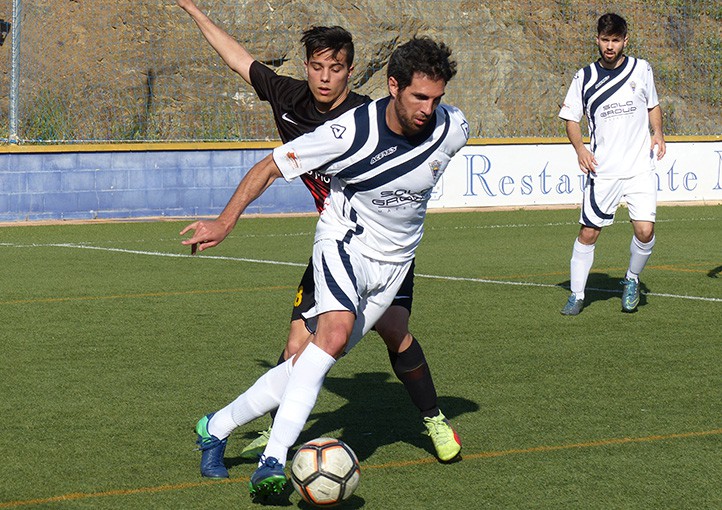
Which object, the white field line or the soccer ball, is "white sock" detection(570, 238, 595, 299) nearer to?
the white field line

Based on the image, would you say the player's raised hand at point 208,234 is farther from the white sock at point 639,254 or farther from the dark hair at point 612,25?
the white sock at point 639,254

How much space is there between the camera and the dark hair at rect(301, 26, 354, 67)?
18.6 ft

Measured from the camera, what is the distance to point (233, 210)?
475cm

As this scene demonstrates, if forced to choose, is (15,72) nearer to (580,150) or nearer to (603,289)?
(603,289)

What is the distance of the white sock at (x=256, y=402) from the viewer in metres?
5.04

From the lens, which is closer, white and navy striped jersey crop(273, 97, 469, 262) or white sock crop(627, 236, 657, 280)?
white and navy striped jersey crop(273, 97, 469, 262)

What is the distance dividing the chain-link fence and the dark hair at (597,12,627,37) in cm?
1152

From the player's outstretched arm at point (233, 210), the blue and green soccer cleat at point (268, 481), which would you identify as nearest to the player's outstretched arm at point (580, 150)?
the player's outstretched arm at point (233, 210)

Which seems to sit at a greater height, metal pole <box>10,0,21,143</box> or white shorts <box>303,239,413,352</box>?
metal pole <box>10,0,21,143</box>

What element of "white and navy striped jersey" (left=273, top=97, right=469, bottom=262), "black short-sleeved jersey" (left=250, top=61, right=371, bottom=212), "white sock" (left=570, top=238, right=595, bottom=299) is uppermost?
"black short-sleeved jersey" (left=250, top=61, right=371, bottom=212)

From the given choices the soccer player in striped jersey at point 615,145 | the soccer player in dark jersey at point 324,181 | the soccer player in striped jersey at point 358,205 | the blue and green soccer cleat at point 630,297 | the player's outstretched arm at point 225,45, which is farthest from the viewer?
the soccer player in striped jersey at point 615,145

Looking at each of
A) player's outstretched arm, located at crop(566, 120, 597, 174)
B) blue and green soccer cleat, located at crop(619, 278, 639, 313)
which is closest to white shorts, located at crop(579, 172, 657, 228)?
player's outstretched arm, located at crop(566, 120, 597, 174)

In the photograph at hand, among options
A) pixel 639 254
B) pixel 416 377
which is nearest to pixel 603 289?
pixel 639 254

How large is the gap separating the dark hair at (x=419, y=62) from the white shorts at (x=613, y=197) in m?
5.05
